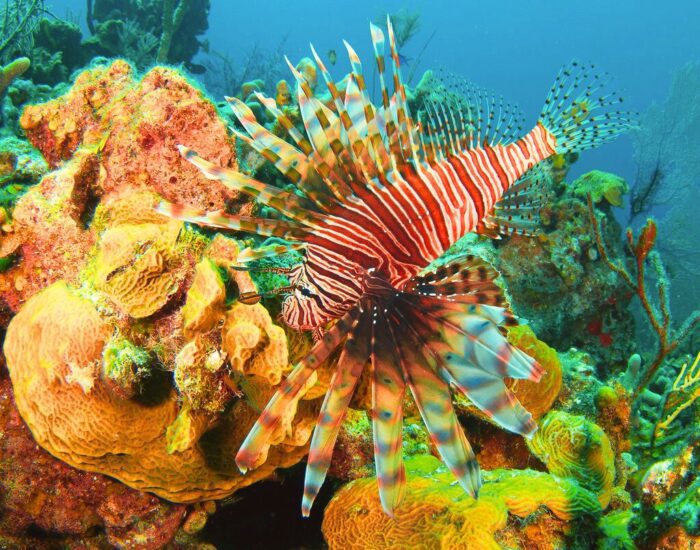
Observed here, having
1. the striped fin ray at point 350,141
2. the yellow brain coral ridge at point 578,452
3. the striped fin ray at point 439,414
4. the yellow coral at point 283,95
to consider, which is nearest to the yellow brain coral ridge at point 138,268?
the striped fin ray at point 350,141

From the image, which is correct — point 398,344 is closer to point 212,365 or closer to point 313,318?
point 313,318

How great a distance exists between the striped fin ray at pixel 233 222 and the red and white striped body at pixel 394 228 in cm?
13

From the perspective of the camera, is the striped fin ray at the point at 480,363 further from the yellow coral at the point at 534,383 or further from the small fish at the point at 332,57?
the small fish at the point at 332,57

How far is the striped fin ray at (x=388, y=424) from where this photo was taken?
5.71 ft

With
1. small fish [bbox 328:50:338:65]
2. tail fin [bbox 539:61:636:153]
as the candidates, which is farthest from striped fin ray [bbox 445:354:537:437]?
small fish [bbox 328:50:338:65]

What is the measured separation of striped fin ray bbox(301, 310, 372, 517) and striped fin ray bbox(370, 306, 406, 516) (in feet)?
0.25

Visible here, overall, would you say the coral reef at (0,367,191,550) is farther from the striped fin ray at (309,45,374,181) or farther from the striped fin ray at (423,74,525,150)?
the striped fin ray at (423,74,525,150)

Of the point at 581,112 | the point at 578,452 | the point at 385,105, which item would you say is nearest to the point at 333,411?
the point at 385,105

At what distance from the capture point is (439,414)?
1.76 metres

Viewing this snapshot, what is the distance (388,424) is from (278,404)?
0.44 meters

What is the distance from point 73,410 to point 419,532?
1.85 m

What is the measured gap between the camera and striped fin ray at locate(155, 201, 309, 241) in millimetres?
1946

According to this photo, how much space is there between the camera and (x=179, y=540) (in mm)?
3135

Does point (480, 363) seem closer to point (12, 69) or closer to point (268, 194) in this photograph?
point (268, 194)
